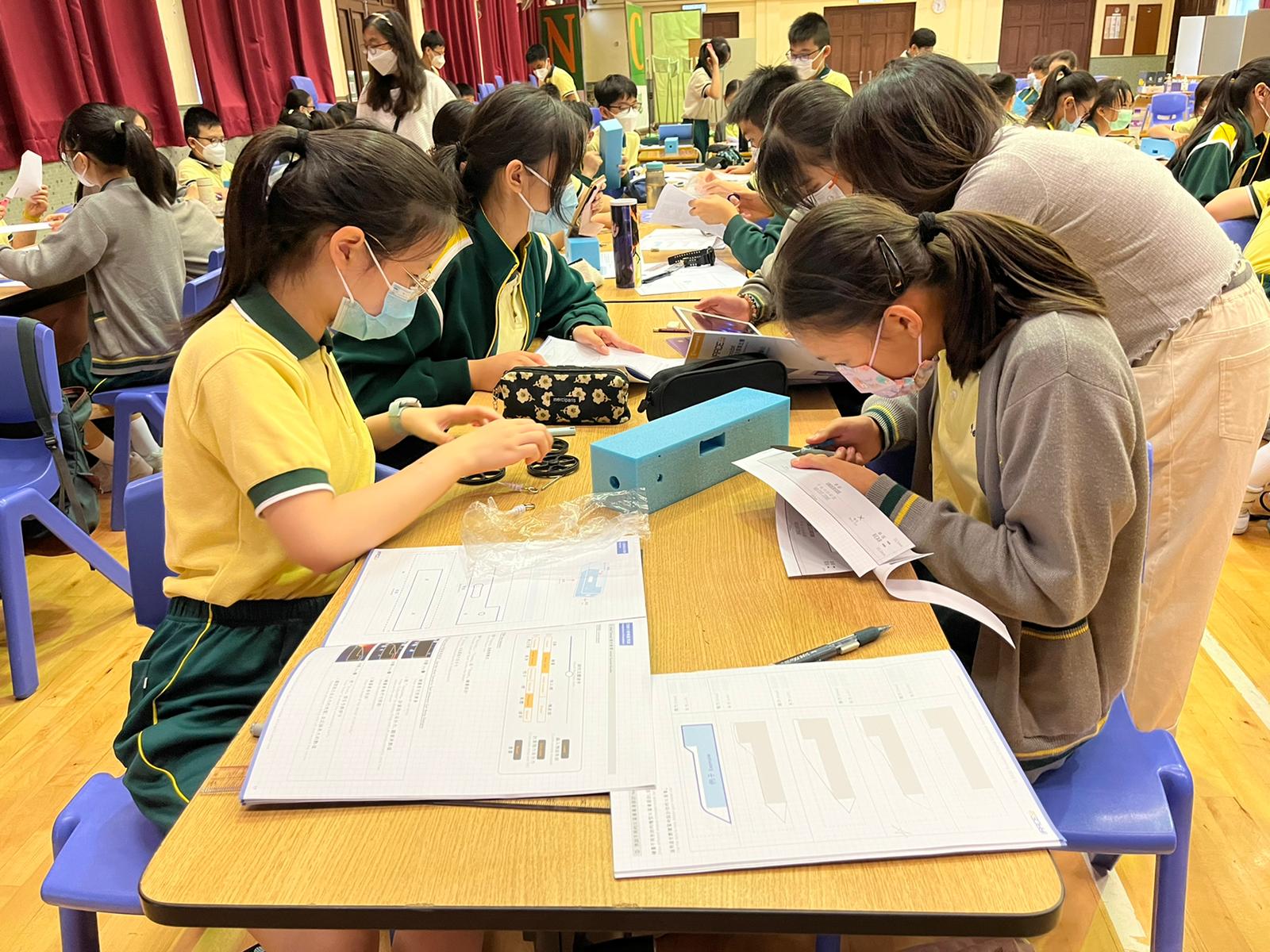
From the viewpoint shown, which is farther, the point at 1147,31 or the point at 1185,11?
the point at 1147,31

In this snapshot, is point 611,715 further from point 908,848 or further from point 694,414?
point 694,414

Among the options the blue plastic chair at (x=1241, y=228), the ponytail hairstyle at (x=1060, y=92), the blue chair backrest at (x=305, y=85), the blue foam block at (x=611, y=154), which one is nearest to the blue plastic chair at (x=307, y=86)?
the blue chair backrest at (x=305, y=85)

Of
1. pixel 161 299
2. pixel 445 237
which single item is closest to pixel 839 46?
pixel 161 299

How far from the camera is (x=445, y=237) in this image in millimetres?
1335

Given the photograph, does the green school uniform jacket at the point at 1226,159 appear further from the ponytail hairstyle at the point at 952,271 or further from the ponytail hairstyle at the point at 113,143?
the ponytail hairstyle at the point at 113,143

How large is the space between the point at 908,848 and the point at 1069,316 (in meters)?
0.64

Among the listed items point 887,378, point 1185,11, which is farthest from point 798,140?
point 1185,11

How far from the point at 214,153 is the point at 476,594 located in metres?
4.99

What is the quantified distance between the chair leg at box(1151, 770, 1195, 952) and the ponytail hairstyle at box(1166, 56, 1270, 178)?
3.36 meters

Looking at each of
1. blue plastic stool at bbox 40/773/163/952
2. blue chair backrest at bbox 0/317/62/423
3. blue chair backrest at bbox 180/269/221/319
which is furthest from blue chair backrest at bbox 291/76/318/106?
blue plastic stool at bbox 40/773/163/952

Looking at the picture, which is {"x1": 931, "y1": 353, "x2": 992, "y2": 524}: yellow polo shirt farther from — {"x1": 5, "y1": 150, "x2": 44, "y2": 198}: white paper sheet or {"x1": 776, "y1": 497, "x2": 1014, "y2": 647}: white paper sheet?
{"x1": 5, "y1": 150, "x2": 44, "y2": 198}: white paper sheet

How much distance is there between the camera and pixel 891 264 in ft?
3.51

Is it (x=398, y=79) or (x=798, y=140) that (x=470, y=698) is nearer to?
(x=798, y=140)

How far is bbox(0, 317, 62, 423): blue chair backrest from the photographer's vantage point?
225 centimetres
